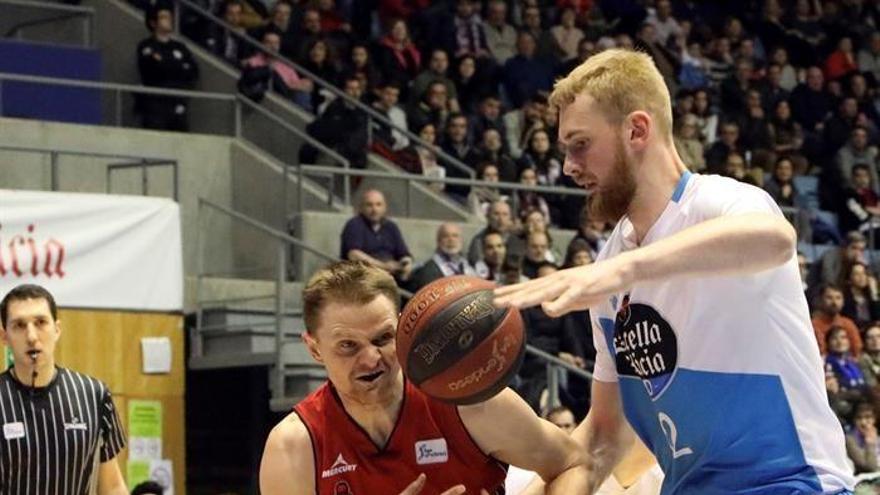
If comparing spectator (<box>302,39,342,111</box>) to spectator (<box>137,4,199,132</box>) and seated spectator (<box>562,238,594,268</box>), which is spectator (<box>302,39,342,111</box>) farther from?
seated spectator (<box>562,238,594,268</box>)

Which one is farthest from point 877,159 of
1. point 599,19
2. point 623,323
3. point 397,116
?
point 623,323

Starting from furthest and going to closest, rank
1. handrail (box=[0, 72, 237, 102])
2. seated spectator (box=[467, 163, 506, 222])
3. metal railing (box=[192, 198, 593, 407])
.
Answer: seated spectator (box=[467, 163, 506, 222]) → handrail (box=[0, 72, 237, 102]) → metal railing (box=[192, 198, 593, 407])

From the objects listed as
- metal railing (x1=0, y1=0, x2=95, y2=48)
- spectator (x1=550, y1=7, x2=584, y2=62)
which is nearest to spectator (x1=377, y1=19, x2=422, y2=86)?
spectator (x1=550, y1=7, x2=584, y2=62)

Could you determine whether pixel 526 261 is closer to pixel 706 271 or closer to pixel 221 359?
pixel 221 359

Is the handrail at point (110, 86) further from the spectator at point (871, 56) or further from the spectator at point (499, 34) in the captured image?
the spectator at point (871, 56)

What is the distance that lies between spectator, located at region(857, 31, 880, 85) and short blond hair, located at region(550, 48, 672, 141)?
19228mm

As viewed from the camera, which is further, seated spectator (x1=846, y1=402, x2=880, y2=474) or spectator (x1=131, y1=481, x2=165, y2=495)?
seated spectator (x1=846, y1=402, x2=880, y2=474)

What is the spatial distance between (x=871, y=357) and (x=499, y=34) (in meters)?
6.35

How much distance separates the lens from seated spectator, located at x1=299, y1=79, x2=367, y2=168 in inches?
679

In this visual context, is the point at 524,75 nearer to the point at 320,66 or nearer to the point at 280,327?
the point at 320,66

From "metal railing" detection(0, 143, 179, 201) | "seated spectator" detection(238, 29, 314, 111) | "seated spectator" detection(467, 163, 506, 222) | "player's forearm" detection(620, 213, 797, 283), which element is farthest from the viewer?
"seated spectator" detection(238, 29, 314, 111)

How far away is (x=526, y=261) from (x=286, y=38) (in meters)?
4.09

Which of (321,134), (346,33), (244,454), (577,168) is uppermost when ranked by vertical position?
(346,33)

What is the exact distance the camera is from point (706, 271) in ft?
14.1
